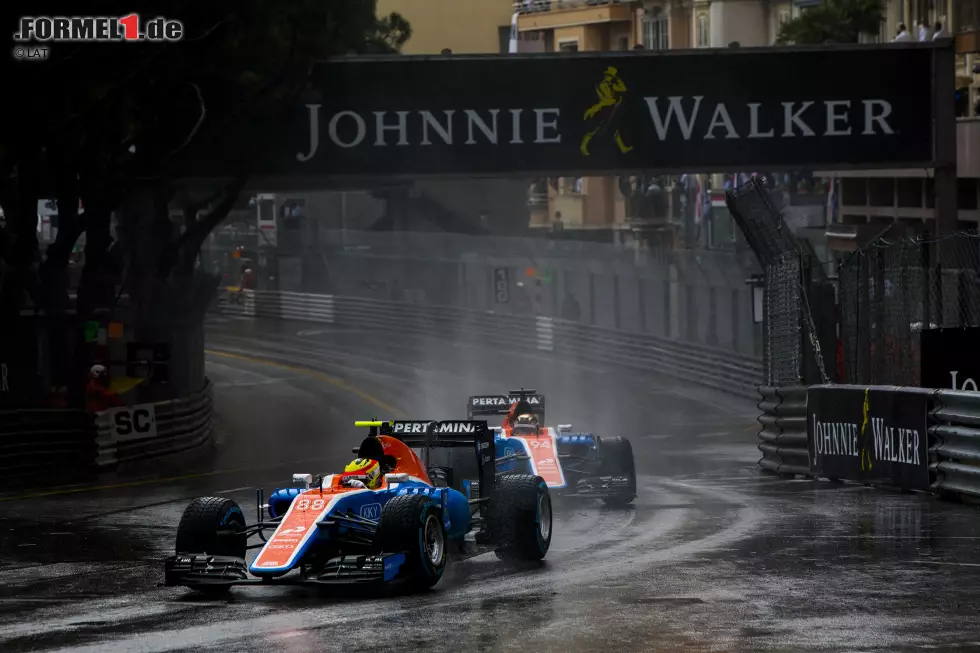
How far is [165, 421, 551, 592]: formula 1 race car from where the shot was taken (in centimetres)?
1240

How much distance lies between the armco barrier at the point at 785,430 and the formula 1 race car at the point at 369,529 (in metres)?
8.39

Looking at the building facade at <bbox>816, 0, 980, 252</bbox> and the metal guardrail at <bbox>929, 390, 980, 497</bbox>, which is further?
the building facade at <bbox>816, 0, 980, 252</bbox>

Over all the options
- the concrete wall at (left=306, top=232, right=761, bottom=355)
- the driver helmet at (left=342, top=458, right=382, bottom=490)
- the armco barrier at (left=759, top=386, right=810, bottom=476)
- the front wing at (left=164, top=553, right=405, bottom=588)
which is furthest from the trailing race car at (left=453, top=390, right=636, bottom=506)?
the concrete wall at (left=306, top=232, right=761, bottom=355)

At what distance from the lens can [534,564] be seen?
14.2 metres

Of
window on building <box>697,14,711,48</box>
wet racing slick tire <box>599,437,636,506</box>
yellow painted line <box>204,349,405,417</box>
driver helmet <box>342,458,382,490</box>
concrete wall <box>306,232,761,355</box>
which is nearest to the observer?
driver helmet <box>342,458,382,490</box>

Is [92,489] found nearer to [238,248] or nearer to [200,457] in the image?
[200,457]

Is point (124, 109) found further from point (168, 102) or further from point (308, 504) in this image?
point (308, 504)

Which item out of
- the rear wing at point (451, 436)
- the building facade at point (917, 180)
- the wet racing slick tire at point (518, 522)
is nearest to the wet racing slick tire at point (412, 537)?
the wet racing slick tire at point (518, 522)

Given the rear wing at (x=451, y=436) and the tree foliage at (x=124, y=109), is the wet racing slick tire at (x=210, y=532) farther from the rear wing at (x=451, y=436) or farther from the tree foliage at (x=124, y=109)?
the tree foliage at (x=124, y=109)

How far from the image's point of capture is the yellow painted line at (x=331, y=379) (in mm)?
41469

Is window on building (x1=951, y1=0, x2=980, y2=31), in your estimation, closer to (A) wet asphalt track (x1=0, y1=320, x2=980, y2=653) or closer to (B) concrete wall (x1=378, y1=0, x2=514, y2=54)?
(A) wet asphalt track (x1=0, y1=320, x2=980, y2=653)

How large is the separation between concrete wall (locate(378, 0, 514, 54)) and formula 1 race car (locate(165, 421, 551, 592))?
7475 centimetres

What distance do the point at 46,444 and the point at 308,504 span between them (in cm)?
1347

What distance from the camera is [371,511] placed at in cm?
1326
